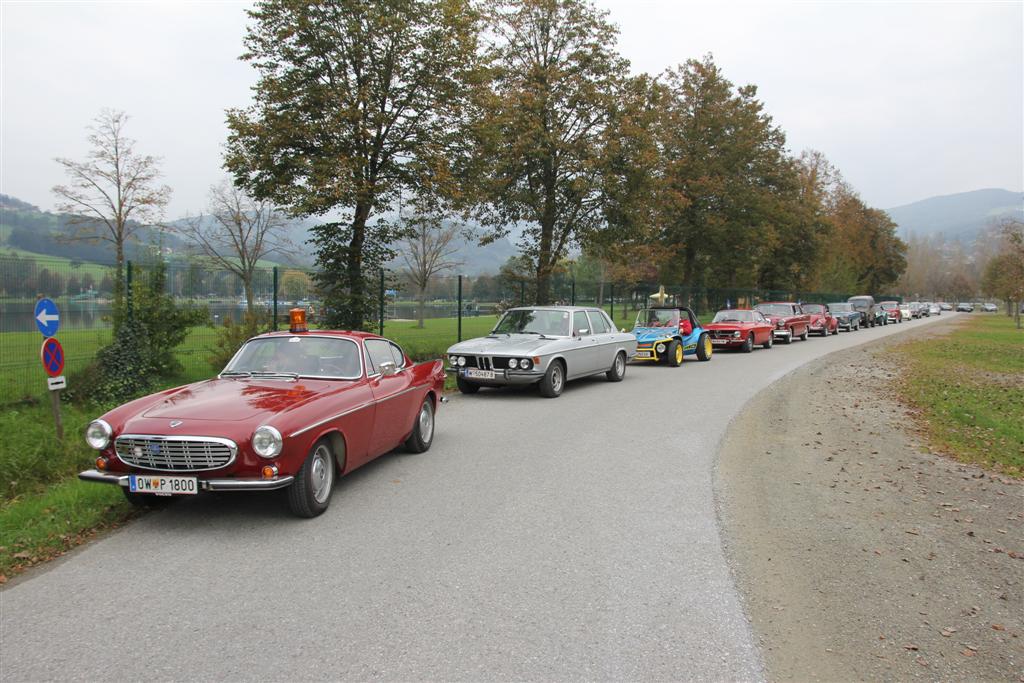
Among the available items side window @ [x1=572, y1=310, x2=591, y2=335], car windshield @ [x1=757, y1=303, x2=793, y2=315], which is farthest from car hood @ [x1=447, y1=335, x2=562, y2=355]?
car windshield @ [x1=757, y1=303, x2=793, y2=315]

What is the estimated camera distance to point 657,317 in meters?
20.0

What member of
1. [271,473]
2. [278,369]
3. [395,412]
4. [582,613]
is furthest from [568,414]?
[582,613]

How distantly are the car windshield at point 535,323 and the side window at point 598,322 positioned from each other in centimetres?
88

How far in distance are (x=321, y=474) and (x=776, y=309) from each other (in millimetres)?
27692

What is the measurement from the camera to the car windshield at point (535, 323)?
13.5m

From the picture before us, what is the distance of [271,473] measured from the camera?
5.04 m

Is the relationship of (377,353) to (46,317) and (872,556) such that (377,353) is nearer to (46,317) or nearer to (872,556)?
(46,317)

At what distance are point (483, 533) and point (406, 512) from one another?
855mm

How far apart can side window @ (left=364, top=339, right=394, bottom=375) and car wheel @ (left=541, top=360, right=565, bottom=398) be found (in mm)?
5005

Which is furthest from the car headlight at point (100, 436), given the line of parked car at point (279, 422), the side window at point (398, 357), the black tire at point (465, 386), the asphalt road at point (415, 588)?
the black tire at point (465, 386)

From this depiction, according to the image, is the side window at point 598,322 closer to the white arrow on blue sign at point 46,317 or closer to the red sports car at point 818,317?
the white arrow on blue sign at point 46,317

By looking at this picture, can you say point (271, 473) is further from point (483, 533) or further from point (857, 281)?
point (857, 281)

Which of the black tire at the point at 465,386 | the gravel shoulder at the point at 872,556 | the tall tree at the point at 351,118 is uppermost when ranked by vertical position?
the tall tree at the point at 351,118

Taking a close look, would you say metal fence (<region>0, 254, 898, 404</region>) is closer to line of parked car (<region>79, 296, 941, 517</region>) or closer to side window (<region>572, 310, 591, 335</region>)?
side window (<region>572, 310, 591, 335</region>)
